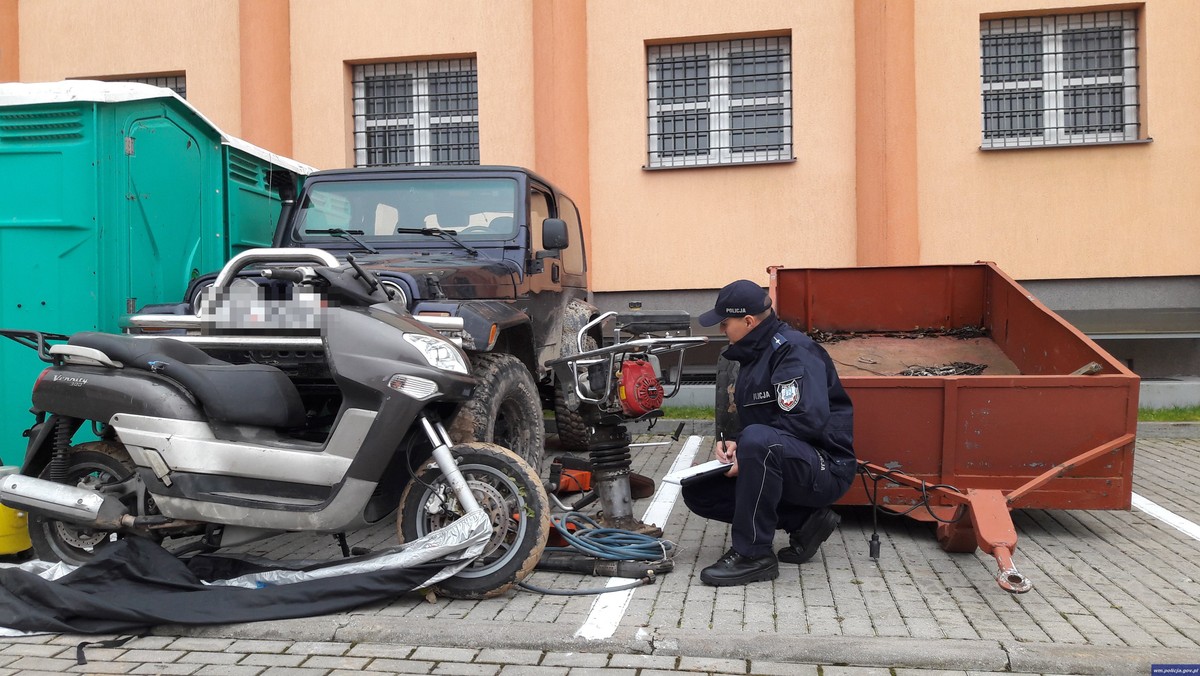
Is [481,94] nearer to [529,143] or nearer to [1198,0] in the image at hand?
[529,143]

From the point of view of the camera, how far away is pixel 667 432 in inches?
380

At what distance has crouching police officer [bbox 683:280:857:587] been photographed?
15.0 feet

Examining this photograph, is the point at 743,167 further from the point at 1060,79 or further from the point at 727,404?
the point at 727,404

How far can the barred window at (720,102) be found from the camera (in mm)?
11938

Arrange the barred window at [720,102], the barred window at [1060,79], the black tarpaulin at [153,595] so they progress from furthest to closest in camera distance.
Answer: the barred window at [720,102] → the barred window at [1060,79] → the black tarpaulin at [153,595]

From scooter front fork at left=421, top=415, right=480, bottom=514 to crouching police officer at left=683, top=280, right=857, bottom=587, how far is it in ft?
3.85

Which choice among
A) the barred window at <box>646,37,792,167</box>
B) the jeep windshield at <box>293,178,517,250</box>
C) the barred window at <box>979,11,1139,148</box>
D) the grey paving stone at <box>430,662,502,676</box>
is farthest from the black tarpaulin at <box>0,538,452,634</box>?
the barred window at <box>979,11,1139,148</box>

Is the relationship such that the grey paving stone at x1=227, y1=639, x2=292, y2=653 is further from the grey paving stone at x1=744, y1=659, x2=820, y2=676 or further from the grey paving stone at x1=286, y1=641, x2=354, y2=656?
the grey paving stone at x1=744, y1=659, x2=820, y2=676

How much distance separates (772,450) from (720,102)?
8.22m

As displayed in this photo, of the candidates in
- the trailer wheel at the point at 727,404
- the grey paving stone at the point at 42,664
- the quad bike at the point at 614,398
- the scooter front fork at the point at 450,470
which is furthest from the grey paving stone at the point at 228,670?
the trailer wheel at the point at 727,404

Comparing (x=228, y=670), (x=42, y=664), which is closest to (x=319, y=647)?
(x=228, y=670)

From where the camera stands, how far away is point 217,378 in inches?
177

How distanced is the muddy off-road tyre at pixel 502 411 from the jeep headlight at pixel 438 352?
0.55 metres

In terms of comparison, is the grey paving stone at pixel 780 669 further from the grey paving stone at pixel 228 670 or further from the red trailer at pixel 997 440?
the grey paving stone at pixel 228 670
